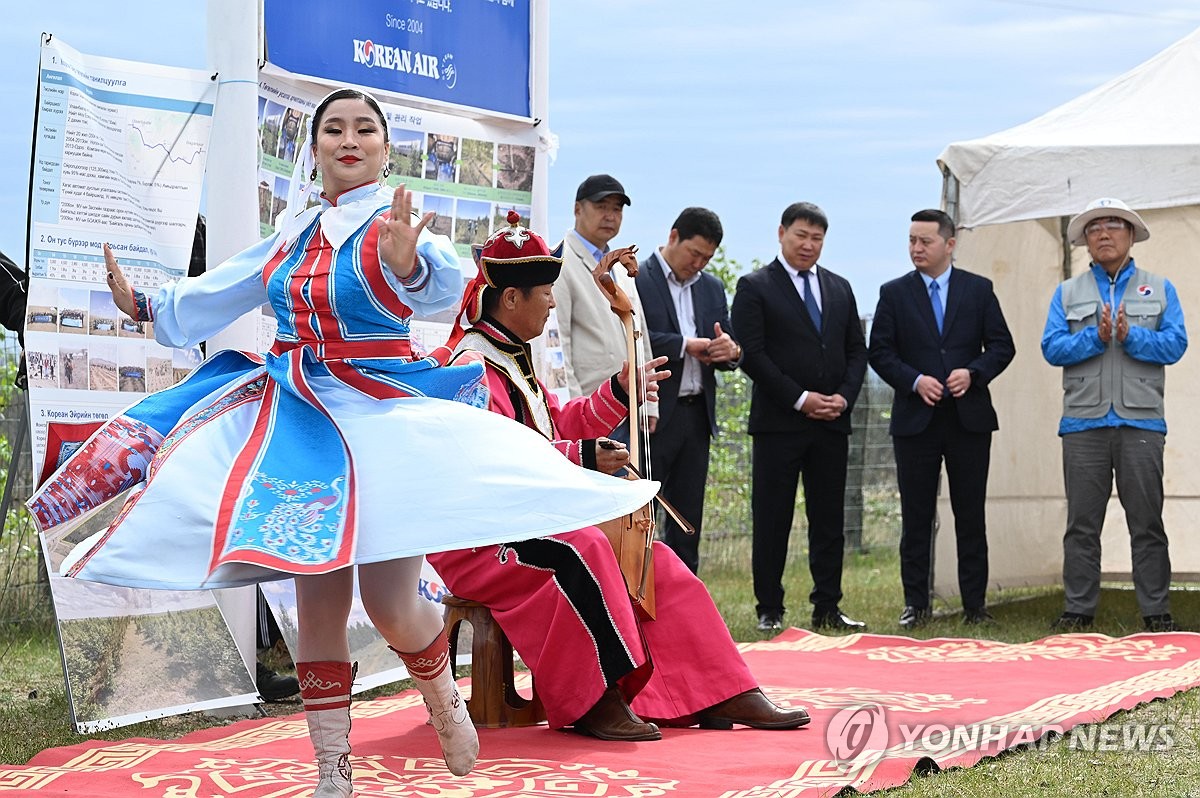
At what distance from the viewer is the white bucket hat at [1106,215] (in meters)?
6.98

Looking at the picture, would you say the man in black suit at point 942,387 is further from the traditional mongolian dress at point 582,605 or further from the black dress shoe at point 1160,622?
the traditional mongolian dress at point 582,605

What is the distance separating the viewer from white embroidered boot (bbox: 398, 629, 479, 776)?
11.0 feet

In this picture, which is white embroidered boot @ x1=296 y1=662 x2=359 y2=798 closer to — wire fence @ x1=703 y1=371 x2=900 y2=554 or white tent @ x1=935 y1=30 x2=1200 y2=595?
white tent @ x1=935 y1=30 x2=1200 y2=595

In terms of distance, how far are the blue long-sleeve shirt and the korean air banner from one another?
2.77 m

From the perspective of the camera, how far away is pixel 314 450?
3.14 metres

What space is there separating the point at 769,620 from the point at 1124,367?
2.00m

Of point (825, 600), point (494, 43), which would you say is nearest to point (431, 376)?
point (494, 43)

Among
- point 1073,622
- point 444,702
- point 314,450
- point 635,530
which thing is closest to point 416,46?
point 635,530

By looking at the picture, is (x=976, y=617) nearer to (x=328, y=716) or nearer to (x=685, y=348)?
(x=685, y=348)

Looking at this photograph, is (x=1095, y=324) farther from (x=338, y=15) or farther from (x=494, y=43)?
(x=338, y=15)

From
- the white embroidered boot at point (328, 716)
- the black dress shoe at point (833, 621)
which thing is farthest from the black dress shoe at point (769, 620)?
the white embroidered boot at point (328, 716)

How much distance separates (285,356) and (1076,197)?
201 inches

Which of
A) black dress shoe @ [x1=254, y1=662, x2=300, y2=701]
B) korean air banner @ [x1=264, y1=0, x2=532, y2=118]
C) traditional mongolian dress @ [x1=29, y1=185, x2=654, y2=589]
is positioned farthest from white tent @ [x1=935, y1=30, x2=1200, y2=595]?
traditional mongolian dress @ [x1=29, y1=185, x2=654, y2=589]

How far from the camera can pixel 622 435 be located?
21.5 feet
